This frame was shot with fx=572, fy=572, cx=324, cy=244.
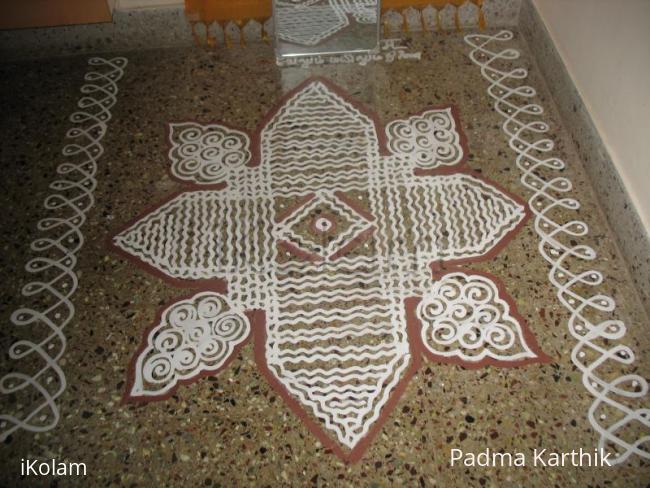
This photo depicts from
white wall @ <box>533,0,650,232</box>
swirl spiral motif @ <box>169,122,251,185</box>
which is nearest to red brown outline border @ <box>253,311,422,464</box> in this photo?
swirl spiral motif @ <box>169,122,251,185</box>

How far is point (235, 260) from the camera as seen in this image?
126cm

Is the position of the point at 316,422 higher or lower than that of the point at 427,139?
lower

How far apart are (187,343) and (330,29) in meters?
1.03

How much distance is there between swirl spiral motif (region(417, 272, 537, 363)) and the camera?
1.11 metres

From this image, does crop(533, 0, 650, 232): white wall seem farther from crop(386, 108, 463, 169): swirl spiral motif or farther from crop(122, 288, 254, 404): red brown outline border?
crop(122, 288, 254, 404): red brown outline border

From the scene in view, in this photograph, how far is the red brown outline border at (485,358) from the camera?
42.9 inches

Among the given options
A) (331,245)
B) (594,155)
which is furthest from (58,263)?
(594,155)

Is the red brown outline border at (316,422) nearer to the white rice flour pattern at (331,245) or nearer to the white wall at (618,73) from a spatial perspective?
the white rice flour pattern at (331,245)

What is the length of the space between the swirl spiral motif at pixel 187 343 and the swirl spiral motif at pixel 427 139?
0.59m

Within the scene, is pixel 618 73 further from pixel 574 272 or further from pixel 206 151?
pixel 206 151

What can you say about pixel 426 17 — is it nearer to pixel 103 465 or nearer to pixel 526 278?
pixel 526 278

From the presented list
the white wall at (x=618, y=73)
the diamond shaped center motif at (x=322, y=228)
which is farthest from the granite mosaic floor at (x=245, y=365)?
the diamond shaped center motif at (x=322, y=228)

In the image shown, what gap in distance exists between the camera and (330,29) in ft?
5.50

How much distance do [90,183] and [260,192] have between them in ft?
1.40
